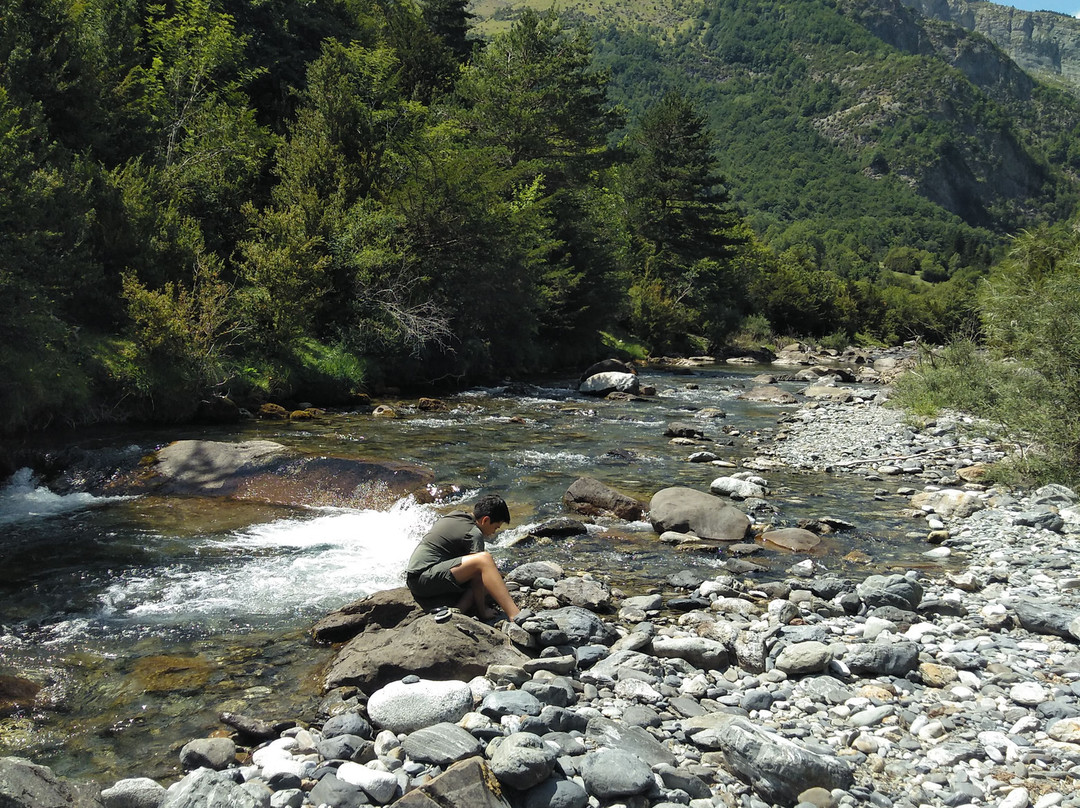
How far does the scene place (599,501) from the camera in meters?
12.4

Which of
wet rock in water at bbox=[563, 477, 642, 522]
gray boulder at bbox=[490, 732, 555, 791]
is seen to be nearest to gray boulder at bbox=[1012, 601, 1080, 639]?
gray boulder at bbox=[490, 732, 555, 791]

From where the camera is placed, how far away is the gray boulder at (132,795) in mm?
4449

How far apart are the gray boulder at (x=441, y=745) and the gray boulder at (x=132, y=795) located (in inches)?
61.3

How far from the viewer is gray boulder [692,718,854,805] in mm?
4574

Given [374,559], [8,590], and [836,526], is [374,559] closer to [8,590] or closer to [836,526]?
[8,590]

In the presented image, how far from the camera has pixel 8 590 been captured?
27.6ft

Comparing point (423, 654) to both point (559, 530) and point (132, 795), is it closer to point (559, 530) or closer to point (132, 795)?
point (132, 795)

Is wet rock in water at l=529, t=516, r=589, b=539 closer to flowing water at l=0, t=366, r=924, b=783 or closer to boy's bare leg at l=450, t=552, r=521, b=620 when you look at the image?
flowing water at l=0, t=366, r=924, b=783

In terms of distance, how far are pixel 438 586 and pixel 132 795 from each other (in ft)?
10.7

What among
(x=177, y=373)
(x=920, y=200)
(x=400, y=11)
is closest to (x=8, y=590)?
(x=177, y=373)

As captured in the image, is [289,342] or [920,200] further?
[920,200]

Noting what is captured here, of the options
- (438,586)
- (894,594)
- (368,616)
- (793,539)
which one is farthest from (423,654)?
(793,539)

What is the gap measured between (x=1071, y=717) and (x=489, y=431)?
14986 mm

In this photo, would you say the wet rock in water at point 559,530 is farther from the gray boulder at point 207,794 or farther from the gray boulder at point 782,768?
the gray boulder at point 207,794
